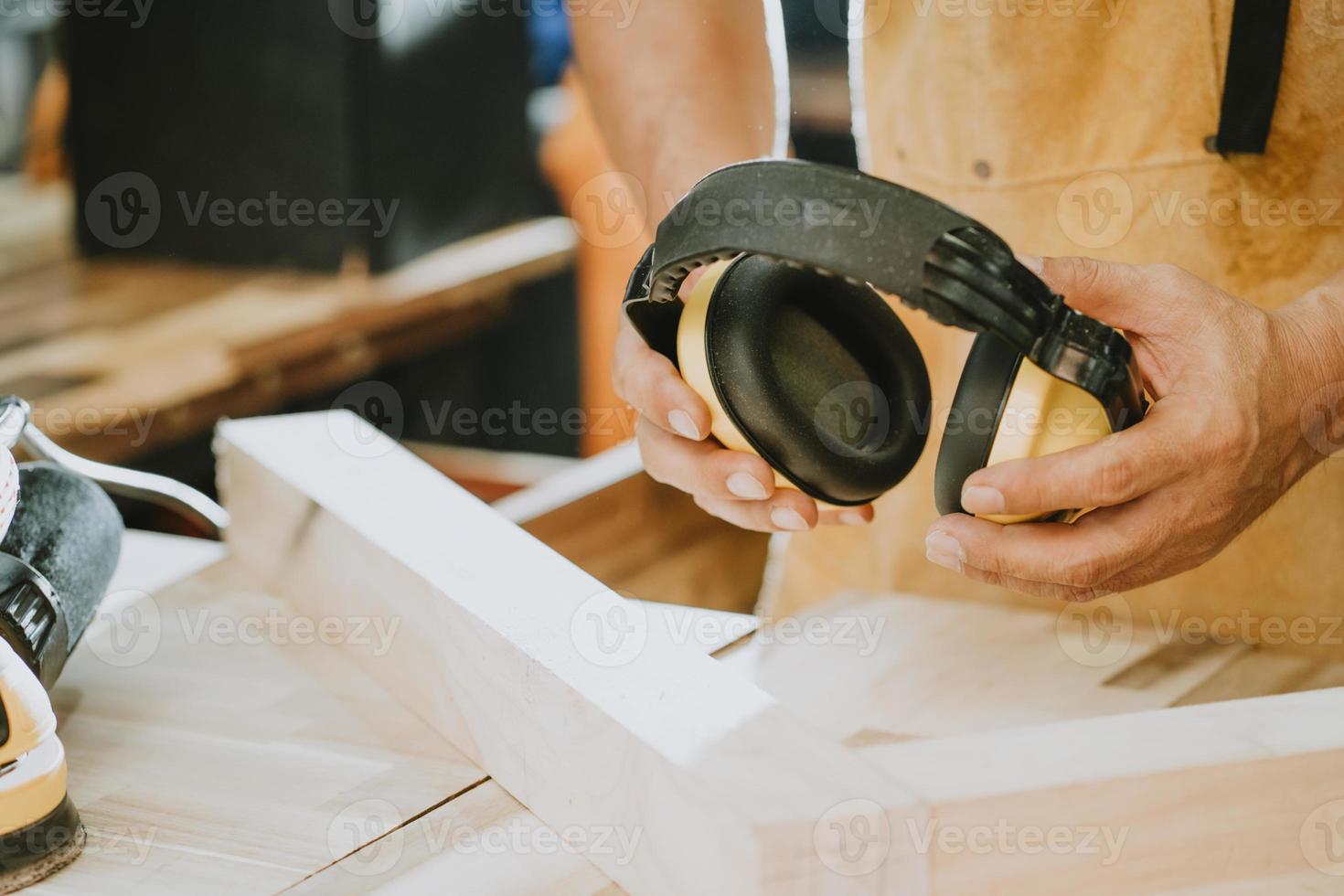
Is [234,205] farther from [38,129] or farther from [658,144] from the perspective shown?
[658,144]

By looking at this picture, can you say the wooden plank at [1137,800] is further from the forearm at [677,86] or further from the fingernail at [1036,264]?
the forearm at [677,86]

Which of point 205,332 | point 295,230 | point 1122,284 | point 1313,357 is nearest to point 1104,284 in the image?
point 1122,284

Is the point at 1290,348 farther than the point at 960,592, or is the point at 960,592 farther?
the point at 960,592

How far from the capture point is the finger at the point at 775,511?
66cm

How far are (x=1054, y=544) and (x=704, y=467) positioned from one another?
183 millimetres

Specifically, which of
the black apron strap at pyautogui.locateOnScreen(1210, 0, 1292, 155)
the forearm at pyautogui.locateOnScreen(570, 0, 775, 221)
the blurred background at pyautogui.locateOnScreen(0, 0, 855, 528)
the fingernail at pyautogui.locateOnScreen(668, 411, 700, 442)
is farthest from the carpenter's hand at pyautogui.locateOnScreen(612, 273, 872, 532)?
the blurred background at pyautogui.locateOnScreen(0, 0, 855, 528)

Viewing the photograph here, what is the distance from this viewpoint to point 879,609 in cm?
81

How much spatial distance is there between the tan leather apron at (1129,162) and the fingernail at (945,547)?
0.27m

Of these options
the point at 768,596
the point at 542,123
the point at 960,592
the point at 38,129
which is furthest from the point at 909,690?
the point at 38,129

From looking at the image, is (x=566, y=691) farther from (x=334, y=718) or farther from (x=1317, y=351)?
(x=1317, y=351)

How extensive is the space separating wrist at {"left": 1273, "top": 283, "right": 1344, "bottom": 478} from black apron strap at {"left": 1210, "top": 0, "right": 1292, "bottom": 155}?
6.9 inches

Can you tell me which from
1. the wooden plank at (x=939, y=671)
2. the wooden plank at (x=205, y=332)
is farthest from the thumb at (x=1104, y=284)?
the wooden plank at (x=205, y=332)

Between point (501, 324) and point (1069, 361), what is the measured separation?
1.75 meters

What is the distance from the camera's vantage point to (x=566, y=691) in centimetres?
52
